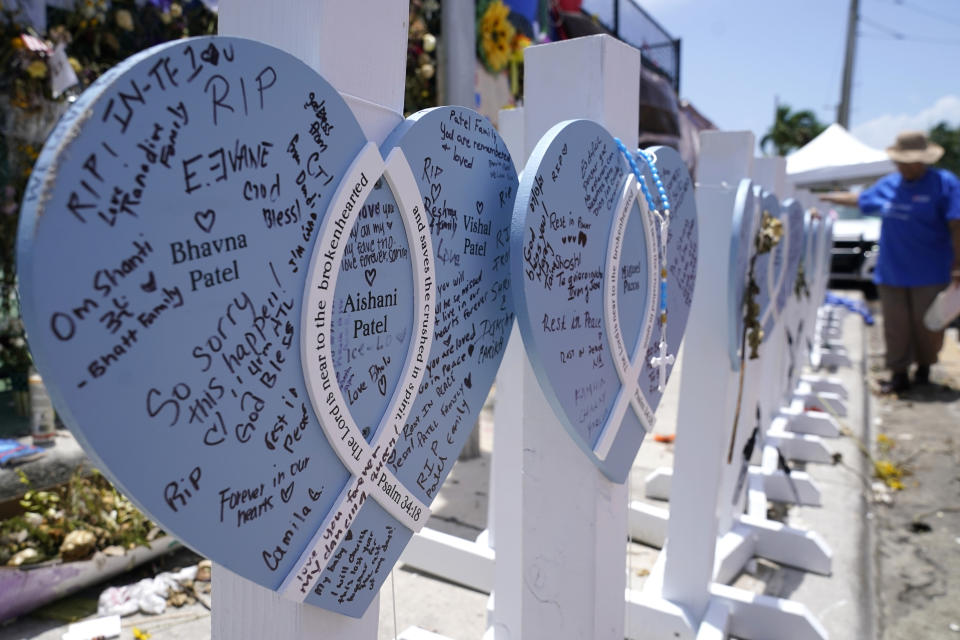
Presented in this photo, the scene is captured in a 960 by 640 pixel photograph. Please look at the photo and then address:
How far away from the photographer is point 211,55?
65cm

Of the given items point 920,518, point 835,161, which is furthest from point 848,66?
point 920,518

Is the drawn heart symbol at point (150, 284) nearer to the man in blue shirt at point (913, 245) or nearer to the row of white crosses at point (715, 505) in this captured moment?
the row of white crosses at point (715, 505)

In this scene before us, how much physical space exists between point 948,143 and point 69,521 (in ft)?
161

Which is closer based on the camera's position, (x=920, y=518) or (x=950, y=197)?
(x=920, y=518)

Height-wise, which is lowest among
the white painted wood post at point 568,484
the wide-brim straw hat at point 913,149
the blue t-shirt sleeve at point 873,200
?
the white painted wood post at point 568,484

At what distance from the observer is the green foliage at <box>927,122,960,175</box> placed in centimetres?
3934

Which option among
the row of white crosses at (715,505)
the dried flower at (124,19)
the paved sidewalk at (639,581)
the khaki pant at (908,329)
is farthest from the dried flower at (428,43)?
the khaki pant at (908,329)

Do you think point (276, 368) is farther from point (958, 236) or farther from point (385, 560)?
point (958, 236)

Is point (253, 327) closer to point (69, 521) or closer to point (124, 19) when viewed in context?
point (69, 521)

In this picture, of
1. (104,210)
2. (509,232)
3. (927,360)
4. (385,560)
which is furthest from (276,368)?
(927,360)

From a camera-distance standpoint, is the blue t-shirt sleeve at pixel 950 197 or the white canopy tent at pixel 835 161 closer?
the blue t-shirt sleeve at pixel 950 197

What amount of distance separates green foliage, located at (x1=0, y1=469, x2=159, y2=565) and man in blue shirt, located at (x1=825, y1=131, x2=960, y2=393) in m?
5.45

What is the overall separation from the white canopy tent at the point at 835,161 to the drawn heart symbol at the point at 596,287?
475 centimetres

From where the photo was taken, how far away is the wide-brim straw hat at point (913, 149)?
512cm
